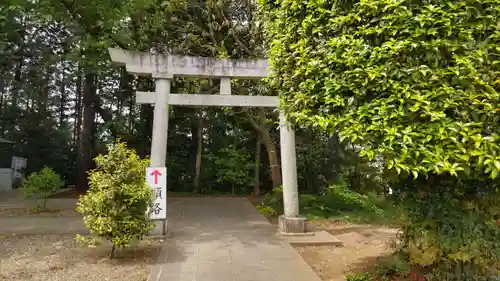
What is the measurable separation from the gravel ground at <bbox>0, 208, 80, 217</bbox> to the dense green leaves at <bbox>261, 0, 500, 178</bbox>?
29.8ft

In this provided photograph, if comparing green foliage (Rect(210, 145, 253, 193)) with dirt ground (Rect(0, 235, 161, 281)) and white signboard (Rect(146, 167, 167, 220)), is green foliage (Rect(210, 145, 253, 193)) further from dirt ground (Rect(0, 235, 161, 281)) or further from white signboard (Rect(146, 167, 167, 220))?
dirt ground (Rect(0, 235, 161, 281))

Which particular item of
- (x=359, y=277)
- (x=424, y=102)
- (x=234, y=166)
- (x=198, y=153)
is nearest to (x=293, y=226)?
(x=359, y=277)

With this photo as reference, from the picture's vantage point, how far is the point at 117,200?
5.22m

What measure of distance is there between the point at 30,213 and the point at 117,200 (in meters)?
6.37

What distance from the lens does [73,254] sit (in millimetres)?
5789

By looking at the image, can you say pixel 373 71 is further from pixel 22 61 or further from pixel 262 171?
pixel 22 61

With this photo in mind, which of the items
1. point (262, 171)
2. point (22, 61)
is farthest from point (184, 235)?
point (22, 61)

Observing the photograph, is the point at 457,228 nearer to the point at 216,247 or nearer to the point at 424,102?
the point at 424,102

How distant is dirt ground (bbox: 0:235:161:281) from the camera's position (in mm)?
4727

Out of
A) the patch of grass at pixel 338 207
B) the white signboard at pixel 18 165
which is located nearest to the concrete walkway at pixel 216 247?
the patch of grass at pixel 338 207

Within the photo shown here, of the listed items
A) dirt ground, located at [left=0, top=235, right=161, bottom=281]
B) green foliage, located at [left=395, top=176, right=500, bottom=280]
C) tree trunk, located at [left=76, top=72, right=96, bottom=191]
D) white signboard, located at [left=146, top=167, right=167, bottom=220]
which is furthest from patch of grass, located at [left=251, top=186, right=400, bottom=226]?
tree trunk, located at [left=76, top=72, right=96, bottom=191]

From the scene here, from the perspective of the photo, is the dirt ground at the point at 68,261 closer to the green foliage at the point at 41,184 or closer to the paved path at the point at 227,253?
the paved path at the point at 227,253

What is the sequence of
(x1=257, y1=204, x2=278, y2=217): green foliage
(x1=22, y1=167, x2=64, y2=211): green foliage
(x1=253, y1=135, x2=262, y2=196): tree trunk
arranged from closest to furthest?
(x1=22, y1=167, x2=64, y2=211): green foliage, (x1=257, y1=204, x2=278, y2=217): green foliage, (x1=253, y1=135, x2=262, y2=196): tree trunk

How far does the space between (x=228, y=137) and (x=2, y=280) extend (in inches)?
514
